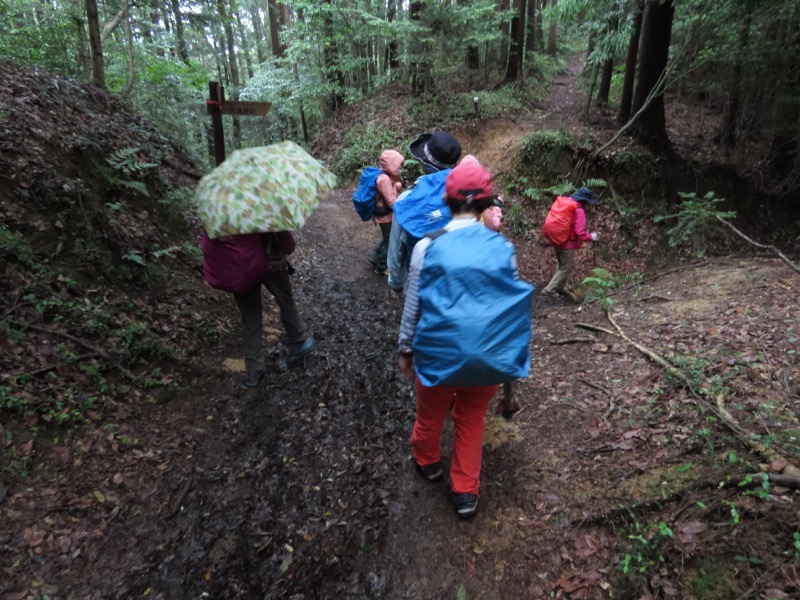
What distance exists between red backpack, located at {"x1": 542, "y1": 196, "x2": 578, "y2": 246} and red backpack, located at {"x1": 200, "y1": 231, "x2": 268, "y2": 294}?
598 cm

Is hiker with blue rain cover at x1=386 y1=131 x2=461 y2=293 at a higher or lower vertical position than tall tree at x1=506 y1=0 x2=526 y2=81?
lower

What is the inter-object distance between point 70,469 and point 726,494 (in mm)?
4616

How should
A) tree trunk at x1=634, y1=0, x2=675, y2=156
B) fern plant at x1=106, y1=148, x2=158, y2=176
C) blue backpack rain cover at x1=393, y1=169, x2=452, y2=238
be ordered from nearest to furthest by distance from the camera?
blue backpack rain cover at x1=393, y1=169, x2=452, y2=238
fern plant at x1=106, y1=148, x2=158, y2=176
tree trunk at x1=634, y1=0, x2=675, y2=156

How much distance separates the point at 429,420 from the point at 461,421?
27cm

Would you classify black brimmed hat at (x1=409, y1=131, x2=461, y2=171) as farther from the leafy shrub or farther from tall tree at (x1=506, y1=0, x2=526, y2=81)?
tall tree at (x1=506, y1=0, x2=526, y2=81)

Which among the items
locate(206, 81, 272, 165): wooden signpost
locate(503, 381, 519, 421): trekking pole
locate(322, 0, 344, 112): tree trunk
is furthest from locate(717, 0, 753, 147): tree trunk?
locate(322, 0, 344, 112): tree trunk

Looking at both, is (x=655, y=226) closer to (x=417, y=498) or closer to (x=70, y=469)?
(x=417, y=498)

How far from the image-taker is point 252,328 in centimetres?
464

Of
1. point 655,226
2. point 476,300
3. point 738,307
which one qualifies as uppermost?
point 476,300

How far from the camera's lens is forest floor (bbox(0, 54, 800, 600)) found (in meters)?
2.72

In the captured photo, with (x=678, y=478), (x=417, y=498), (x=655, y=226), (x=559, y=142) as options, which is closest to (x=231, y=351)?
(x=417, y=498)

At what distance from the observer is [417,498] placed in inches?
139

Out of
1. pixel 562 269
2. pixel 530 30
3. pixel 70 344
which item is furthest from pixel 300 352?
pixel 530 30

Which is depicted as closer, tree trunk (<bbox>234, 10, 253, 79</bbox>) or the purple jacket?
the purple jacket
